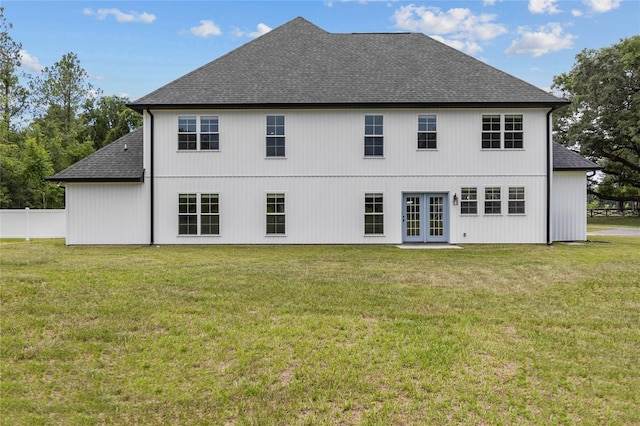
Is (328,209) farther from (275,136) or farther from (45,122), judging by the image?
(45,122)

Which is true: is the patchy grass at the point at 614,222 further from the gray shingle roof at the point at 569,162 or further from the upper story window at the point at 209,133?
the upper story window at the point at 209,133

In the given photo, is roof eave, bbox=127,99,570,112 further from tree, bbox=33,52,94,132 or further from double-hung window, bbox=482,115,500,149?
tree, bbox=33,52,94,132

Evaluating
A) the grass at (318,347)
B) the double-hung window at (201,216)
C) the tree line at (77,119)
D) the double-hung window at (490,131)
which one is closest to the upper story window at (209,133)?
the double-hung window at (201,216)

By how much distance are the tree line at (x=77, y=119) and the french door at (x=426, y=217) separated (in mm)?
24476

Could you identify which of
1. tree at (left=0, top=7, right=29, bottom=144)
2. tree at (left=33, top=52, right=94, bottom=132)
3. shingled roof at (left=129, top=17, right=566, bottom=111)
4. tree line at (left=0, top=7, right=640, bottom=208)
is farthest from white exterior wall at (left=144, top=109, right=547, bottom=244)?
tree at (left=33, top=52, right=94, bottom=132)

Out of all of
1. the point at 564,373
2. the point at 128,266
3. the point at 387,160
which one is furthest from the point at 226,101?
the point at 564,373

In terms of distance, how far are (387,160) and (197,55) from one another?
13.4 m

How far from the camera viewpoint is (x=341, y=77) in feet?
57.3

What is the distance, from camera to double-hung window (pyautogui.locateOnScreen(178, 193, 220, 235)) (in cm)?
1647

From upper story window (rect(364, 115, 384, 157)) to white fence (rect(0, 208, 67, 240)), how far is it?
13.8 meters

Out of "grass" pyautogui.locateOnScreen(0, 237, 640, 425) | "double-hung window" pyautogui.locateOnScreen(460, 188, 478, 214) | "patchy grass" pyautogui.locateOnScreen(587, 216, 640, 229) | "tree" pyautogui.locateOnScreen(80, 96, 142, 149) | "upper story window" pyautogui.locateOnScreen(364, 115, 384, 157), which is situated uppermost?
"tree" pyautogui.locateOnScreen(80, 96, 142, 149)

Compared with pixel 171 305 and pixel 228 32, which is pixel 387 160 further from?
pixel 228 32

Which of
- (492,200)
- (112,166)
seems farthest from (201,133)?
(492,200)

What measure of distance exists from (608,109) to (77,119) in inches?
1848
